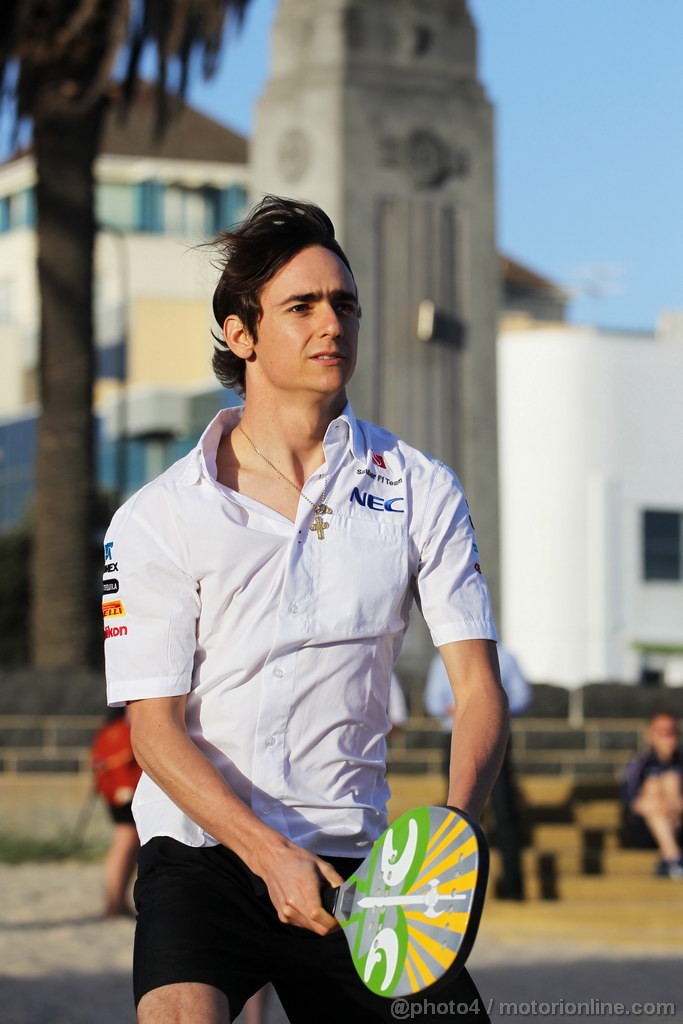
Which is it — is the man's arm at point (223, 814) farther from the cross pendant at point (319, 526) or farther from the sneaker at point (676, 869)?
the sneaker at point (676, 869)

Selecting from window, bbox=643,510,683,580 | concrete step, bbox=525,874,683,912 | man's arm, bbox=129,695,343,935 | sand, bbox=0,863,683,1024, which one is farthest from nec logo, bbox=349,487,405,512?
window, bbox=643,510,683,580

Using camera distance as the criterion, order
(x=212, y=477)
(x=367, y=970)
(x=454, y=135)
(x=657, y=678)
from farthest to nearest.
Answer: (x=657, y=678)
(x=454, y=135)
(x=212, y=477)
(x=367, y=970)

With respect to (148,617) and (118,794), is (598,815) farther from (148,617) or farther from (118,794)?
(148,617)

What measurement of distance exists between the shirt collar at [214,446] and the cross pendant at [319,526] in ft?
0.57

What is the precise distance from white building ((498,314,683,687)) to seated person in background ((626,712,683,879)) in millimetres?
28410

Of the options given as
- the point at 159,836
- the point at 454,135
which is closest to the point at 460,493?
the point at 159,836

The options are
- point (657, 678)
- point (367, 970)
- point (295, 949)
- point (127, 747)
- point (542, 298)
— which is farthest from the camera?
point (542, 298)

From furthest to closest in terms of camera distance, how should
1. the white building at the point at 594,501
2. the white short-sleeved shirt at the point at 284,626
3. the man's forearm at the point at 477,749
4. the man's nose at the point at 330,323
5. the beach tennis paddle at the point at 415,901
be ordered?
1. the white building at the point at 594,501
2. the man's nose at the point at 330,323
3. the white short-sleeved shirt at the point at 284,626
4. the man's forearm at the point at 477,749
5. the beach tennis paddle at the point at 415,901

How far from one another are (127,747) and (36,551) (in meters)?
6.72

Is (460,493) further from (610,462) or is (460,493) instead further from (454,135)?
(610,462)

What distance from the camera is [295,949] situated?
3.28 metres

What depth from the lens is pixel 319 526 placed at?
343cm

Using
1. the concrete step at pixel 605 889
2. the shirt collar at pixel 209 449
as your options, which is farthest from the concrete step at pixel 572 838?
the shirt collar at pixel 209 449

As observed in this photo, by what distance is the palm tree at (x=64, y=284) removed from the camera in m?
17.9
